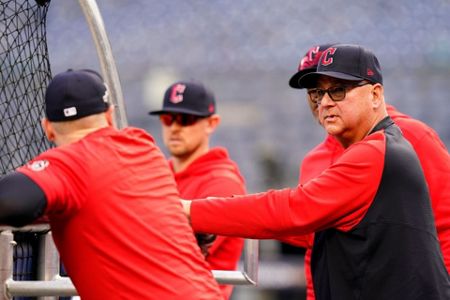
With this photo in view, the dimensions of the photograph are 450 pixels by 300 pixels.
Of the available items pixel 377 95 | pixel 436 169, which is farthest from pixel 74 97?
pixel 436 169

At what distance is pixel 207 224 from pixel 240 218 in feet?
0.31

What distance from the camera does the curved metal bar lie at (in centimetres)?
354

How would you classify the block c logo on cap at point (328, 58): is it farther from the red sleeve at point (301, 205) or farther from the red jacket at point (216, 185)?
the red jacket at point (216, 185)

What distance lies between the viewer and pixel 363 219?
2826 mm

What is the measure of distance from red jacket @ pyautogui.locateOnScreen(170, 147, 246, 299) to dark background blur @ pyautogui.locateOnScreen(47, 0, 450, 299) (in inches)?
187

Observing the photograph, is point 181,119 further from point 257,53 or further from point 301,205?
point 257,53

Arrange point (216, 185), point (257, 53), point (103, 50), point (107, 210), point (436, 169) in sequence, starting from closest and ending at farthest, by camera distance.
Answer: point (107, 210), point (436, 169), point (103, 50), point (216, 185), point (257, 53)

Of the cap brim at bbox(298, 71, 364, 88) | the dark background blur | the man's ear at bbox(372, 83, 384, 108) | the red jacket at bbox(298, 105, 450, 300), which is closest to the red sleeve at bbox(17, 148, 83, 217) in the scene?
the cap brim at bbox(298, 71, 364, 88)

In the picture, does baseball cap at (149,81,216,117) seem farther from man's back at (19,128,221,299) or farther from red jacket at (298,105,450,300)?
man's back at (19,128,221,299)

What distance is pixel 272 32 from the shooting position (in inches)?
427

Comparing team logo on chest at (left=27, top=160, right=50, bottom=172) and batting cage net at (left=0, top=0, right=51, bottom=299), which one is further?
batting cage net at (left=0, top=0, right=51, bottom=299)

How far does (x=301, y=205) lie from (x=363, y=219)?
0.19 metres

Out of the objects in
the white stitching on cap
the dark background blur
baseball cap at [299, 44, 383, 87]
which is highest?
the white stitching on cap

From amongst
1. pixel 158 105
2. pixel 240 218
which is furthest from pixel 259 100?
pixel 240 218
